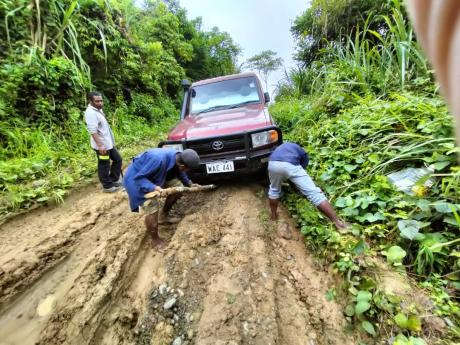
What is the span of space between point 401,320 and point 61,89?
6.39 m

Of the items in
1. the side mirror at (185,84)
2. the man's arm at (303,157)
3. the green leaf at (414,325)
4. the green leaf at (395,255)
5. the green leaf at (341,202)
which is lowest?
the green leaf at (414,325)

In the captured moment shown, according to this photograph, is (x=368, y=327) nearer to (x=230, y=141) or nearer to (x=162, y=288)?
(x=162, y=288)

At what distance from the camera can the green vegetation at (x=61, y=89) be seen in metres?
3.87

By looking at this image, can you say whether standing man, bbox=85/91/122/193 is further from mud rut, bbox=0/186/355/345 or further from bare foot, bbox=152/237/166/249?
bare foot, bbox=152/237/166/249

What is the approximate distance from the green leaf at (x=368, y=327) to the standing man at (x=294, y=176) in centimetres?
95

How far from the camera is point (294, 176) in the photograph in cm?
273

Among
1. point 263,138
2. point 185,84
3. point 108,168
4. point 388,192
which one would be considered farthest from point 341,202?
point 185,84

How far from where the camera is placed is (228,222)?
2.92m

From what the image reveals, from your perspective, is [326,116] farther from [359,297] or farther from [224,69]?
[224,69]

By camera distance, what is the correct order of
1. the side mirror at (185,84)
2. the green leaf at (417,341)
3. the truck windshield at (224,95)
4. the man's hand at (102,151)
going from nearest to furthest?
the green leaf at (417,341), the man's hand at (102,151), the truck windshield at (224,95), the side mirror at (185,84)

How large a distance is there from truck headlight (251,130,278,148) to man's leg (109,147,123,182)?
2.23 meters

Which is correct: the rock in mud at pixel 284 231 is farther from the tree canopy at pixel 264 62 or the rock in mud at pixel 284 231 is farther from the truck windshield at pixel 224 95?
the tree canopy at pixel 264 62

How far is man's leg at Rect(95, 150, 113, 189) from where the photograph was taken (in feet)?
12.2

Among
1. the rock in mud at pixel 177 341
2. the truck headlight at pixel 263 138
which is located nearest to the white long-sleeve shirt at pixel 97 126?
the truck headlight at pixel 263 138
